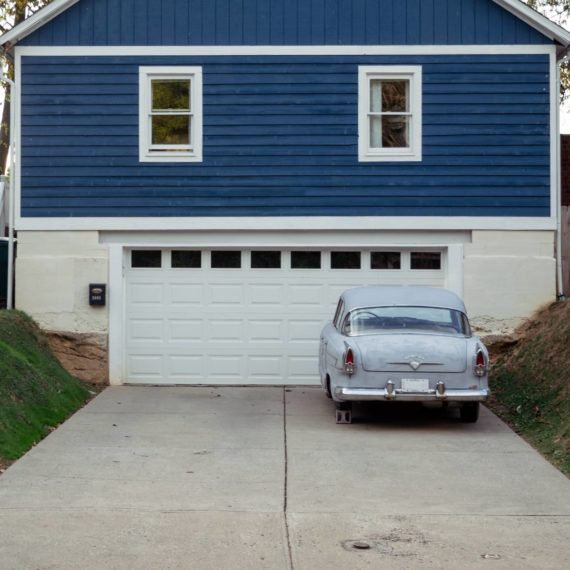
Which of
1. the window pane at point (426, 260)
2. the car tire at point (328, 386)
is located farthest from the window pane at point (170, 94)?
the car tire at point (328, 386)

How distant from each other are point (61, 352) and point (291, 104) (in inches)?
219

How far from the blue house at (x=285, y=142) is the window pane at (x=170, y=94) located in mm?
33

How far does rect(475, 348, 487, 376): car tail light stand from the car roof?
1.27 meters

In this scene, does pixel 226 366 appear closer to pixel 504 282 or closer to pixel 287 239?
pixel 287 239

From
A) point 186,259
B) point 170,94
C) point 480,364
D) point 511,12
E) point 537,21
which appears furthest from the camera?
point 186,259

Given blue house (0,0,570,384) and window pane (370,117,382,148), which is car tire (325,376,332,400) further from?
window pane (370,117,382,148)

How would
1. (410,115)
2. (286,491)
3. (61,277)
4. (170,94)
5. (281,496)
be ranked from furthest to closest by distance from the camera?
(170,94), (61,277), (410,115), (286,491), (281,496)

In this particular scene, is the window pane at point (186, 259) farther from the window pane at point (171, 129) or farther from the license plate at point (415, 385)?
the license plate at point (415, 385)

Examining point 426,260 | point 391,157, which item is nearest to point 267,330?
point 426,260

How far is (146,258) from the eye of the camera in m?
16.9

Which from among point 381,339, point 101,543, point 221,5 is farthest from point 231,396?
point 101,543

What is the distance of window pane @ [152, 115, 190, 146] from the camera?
1666cm

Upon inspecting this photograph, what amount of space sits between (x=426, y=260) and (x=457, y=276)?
0.63 metres

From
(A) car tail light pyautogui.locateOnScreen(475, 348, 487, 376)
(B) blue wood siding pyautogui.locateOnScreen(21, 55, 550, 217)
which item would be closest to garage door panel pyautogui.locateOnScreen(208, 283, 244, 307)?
(B) blue wood siding pyautogui.locateOnScreen(21, 55, 550, 217)
